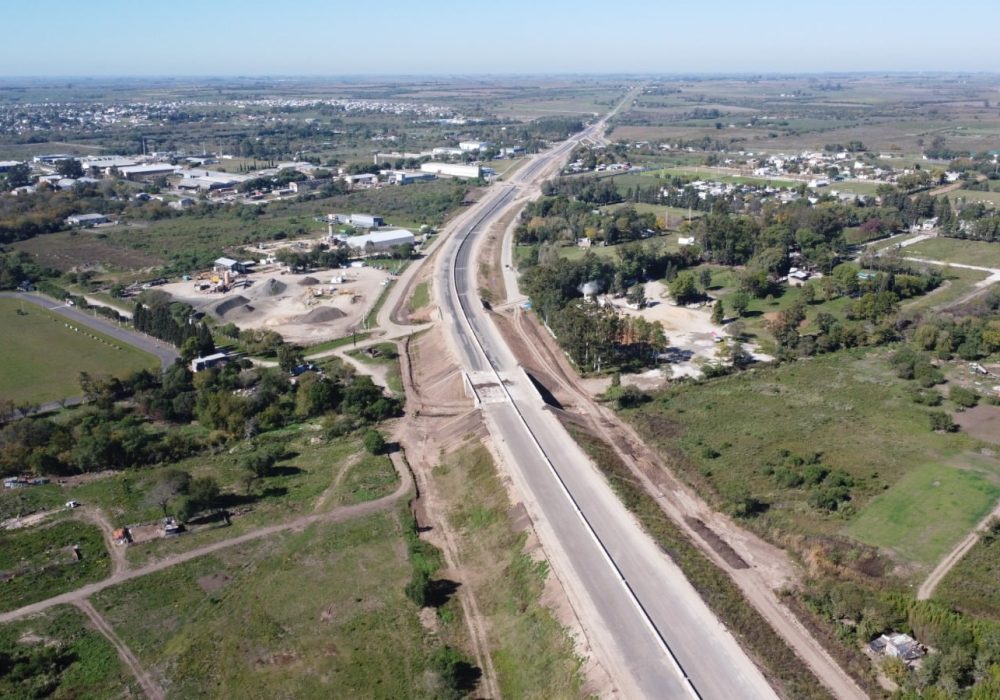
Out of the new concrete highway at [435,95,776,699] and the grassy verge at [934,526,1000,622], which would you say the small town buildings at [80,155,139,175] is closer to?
the new concrete highway at [435,95,776,699]

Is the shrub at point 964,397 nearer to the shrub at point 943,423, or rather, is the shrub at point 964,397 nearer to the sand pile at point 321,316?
the shrub at point 943,423

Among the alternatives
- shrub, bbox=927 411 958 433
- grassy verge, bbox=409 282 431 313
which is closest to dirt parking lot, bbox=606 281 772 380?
shrub, bbox=927 411 958 433

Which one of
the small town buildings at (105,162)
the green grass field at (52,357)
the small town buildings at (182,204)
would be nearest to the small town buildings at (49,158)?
the small town buildings at (105,162)

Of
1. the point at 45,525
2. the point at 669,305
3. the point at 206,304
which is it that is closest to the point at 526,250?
the point at 669,305

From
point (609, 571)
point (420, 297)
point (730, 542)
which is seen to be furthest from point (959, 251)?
point (609, 571)

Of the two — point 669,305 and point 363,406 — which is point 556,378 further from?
point 669,305

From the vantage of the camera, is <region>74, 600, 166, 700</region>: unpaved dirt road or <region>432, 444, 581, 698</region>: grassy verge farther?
<region>74, 600, 166, 700</region>: unpaved dirt road

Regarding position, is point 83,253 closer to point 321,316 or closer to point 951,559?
point 321,316
